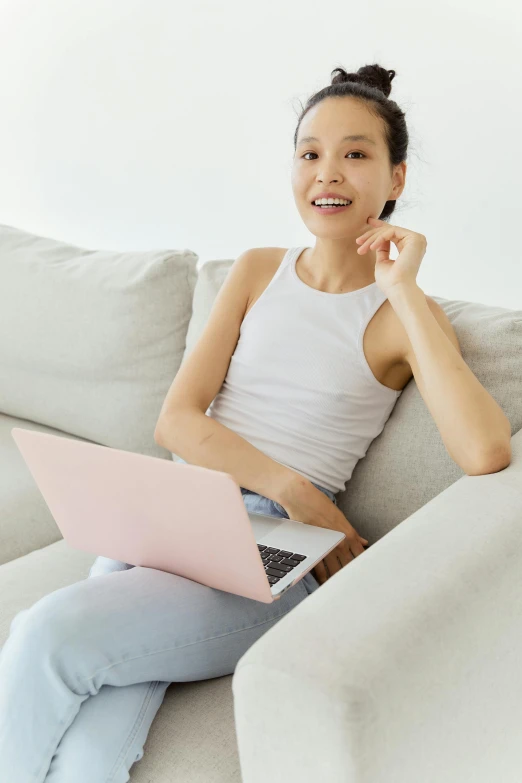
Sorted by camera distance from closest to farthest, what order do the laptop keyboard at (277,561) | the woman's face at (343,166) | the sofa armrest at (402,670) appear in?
the sofa armrest at (402,670)
the laptop keyboard at (277,561)
the woman's face at (343,166)

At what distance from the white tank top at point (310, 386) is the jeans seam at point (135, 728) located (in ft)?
1.44

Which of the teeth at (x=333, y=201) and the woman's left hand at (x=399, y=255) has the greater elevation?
the teeth at (x=333, y=201)

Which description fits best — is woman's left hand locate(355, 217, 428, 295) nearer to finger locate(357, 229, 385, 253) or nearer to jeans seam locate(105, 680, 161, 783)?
finger locate(357, 229, 385, 253)

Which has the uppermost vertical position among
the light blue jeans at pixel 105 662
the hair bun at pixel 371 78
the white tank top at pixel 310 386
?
the hair bun at pixel 371 78

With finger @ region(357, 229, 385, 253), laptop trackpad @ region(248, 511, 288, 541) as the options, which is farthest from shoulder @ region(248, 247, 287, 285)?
laptop trackpad @ region(248, 511, 288, 541)

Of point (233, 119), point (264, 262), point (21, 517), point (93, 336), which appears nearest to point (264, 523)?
point (264, 262)

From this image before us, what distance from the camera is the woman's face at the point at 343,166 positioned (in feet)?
4.63

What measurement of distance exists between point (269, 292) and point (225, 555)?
0.63 meters

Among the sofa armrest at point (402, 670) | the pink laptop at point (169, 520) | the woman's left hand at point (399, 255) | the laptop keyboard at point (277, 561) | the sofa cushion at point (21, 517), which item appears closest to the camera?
the sofa armrest at point (402, 670)

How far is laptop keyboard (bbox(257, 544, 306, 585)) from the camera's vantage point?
1073mm

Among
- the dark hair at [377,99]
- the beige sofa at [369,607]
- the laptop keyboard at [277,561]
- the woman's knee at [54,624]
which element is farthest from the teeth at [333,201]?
the woman's knee at [54,624]

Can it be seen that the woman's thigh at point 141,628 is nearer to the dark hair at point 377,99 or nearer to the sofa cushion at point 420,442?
the sofa cushion at point 420,442

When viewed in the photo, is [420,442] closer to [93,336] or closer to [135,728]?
[135,728]

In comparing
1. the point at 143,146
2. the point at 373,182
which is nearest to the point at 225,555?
the point at 373,182
